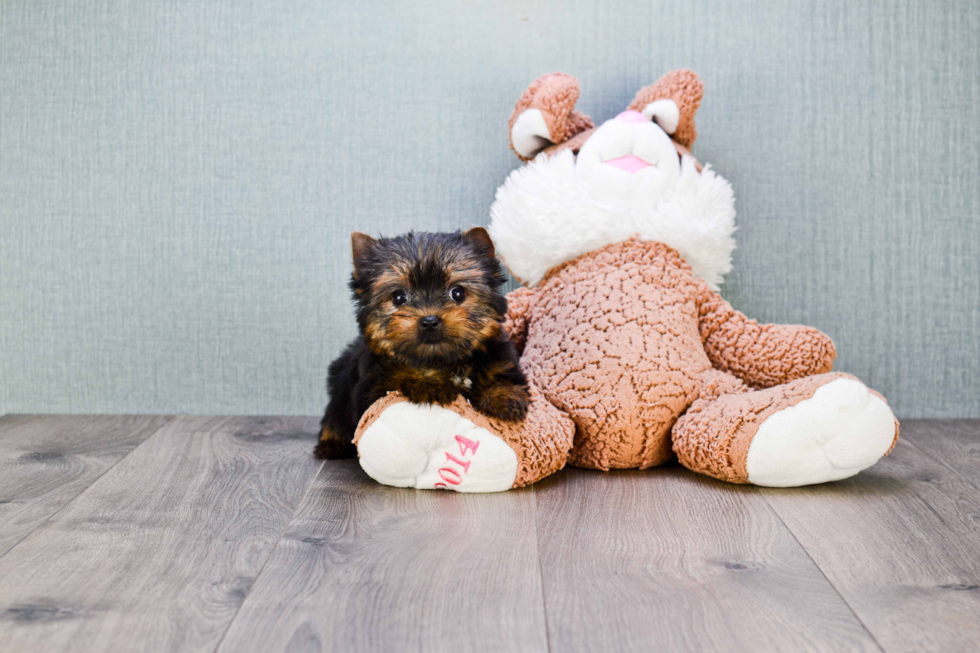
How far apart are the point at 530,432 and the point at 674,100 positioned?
3.03 feet

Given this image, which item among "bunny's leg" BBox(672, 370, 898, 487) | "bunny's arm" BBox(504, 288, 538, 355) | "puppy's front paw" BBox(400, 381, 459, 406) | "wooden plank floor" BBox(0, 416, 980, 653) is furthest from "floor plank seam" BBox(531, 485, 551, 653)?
"bunny's arm" BBox(504, 288, 538, 355)

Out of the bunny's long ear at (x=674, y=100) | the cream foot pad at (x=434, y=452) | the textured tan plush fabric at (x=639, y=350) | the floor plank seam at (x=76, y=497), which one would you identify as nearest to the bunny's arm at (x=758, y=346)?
the textured tan plush fabric at (x=639, y=350)

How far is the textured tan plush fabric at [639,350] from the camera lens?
1.65 metres

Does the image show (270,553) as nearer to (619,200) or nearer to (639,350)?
(639,350)

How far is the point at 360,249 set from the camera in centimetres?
149

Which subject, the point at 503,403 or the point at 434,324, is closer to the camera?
the point at 434,324

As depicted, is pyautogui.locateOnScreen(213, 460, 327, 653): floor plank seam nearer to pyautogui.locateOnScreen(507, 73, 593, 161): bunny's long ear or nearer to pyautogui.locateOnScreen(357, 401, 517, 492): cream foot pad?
pyautogui.locateOnScreen(357, 401, 517, 492): cream foot pad

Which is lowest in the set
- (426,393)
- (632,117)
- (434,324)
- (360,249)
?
(426,393)

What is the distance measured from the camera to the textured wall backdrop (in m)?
2.12

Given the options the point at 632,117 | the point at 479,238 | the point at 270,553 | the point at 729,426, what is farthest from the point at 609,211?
the point at 270,553

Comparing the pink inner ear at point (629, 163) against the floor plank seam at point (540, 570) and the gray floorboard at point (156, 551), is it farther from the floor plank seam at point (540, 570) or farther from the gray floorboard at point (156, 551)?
the gray floorboard at point (156, 551)

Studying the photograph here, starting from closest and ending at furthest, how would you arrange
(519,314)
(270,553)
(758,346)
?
(270,553), (758,346), (519,314)

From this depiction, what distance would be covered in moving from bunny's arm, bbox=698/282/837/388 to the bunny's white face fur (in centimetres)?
14

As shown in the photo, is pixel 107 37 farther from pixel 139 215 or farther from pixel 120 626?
pixel 120 626
